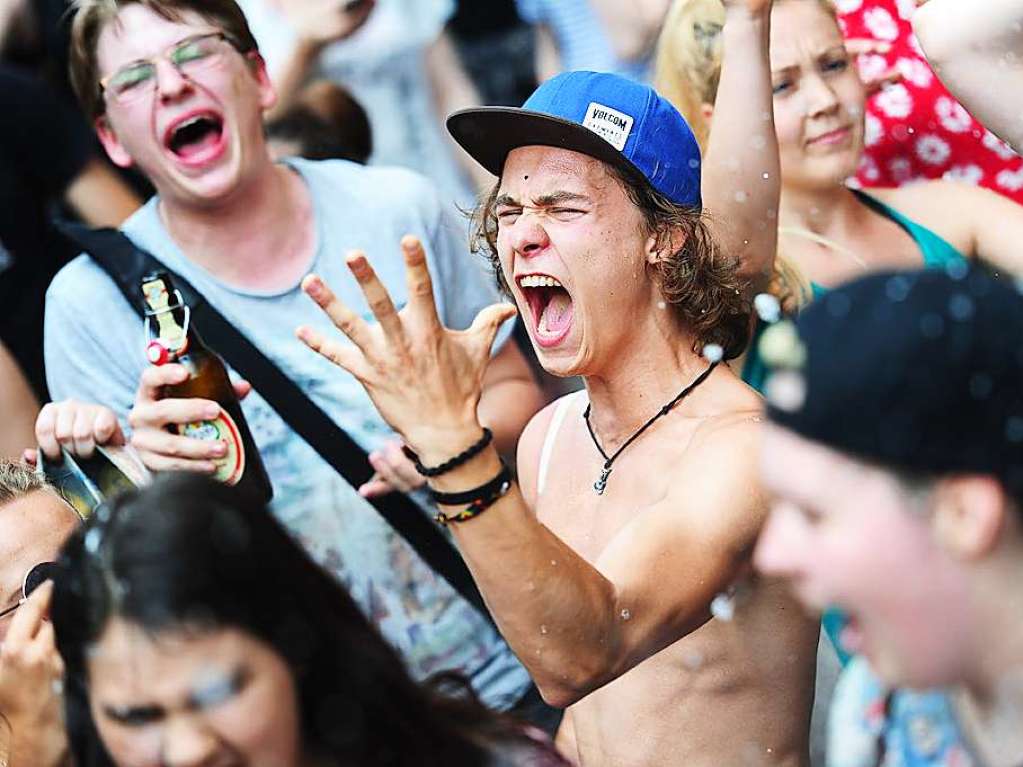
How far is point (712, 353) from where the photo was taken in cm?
279

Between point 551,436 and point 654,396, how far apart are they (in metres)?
0.33

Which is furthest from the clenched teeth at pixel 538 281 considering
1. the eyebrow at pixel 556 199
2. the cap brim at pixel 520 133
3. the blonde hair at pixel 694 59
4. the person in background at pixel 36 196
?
the person in background at pixel 36 196

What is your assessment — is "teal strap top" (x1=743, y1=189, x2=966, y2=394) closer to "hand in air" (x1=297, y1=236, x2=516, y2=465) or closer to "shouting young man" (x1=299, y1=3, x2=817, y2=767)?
"shouting young man" (x1=299, y1=3, x2=817, y2=767)

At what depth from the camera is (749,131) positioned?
3004 mm

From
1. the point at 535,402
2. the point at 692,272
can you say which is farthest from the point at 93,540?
the point at 535,402

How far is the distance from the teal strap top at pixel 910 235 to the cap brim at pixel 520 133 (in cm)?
67

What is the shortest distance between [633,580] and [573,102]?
938 millimetres

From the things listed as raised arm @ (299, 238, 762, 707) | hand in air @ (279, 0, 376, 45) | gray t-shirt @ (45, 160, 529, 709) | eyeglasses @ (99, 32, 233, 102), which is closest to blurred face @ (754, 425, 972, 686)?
raised arm @ (299, 238, 762, 707)

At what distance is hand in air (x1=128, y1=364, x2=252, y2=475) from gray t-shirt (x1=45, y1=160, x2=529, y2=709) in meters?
0.44

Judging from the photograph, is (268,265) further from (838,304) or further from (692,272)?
(838,304)

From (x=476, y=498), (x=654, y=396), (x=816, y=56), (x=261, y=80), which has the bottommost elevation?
(x=654, y=396)

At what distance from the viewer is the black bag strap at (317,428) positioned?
323 centimetres

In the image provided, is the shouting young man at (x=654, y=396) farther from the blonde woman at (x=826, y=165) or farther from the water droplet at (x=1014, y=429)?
the water droplet at (x=1014, y=429)

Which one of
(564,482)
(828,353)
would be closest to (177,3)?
(564,482)
